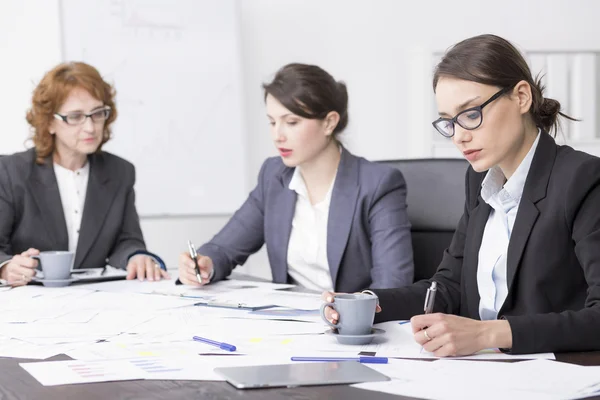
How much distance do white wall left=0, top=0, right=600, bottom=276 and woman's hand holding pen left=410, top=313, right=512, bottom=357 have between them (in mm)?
2793

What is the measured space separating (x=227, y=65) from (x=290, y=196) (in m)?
1.69

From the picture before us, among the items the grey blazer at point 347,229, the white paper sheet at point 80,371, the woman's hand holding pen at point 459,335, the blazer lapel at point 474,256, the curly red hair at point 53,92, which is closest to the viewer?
the white paper sheet at point 80,371

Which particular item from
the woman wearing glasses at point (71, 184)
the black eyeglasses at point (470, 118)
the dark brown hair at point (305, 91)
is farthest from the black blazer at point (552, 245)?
the woman wearing glasses at point (71, 184)

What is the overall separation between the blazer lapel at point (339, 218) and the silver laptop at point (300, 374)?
47.2 inches

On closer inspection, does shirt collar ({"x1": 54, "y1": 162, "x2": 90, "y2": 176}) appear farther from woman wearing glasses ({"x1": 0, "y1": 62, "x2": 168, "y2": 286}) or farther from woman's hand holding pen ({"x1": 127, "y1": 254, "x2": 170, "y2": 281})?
woman's hand holding pen ({"x1": 127, "y1": 254, "x2": 170, "y2": 281})

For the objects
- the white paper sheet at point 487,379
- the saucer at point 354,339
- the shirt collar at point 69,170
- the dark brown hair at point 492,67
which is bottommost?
the saucer at point 354,339

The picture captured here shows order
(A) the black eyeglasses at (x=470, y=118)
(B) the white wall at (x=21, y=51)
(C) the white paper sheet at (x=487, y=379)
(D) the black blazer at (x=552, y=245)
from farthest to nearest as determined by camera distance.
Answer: (B) the white wall at (x=21, y=51)
(A) the black eyeglasses at (x=470, y=118)
(D) the black blazer at (x=552, y=245)
(C) the white paper sheet at (x=487, y=379)

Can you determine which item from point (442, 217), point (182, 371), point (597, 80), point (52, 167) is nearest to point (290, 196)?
point (442, 217)

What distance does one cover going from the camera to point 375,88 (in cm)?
417

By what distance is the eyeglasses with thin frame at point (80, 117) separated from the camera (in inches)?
109

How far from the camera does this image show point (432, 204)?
2422mm

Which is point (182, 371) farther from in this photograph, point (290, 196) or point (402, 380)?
point (290, 196)

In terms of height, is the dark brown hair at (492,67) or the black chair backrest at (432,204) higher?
the dark brown hair at (492,67)

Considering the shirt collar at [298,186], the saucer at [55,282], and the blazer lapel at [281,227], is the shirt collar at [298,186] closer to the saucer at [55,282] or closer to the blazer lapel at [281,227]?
the blazer lapel at [281,227]
